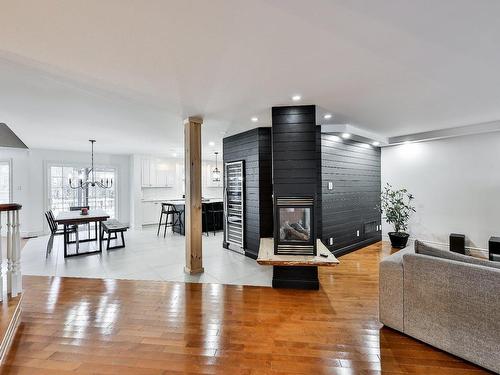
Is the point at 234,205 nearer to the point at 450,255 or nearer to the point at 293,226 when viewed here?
the point at 293,226

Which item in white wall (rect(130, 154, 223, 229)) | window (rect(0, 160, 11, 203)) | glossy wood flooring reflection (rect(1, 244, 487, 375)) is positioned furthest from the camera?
white wall (rect(130, 154, 223, 229))

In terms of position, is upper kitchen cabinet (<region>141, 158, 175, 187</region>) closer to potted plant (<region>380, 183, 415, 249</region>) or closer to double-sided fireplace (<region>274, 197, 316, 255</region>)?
double-sided fireplace (<region>274, 197, 316, 255</region>)

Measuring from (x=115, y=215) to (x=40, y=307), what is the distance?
602 cm

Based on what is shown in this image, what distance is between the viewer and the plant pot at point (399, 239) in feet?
17.8

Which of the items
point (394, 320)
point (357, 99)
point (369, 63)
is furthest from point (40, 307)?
point (357, 99)

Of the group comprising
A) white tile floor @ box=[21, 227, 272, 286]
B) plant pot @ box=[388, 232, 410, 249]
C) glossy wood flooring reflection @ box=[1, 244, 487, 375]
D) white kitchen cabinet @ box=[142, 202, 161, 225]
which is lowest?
glossy wood flooring reflection @ box=[1, 244, 487, 375]

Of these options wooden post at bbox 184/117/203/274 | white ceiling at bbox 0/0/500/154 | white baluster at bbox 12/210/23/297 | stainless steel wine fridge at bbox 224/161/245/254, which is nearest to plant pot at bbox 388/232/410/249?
white ceiling at bbox 0/0/500/154

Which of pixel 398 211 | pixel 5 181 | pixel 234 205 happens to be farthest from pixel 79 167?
pixel 398 211

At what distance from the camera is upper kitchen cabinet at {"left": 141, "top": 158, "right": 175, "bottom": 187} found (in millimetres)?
8438

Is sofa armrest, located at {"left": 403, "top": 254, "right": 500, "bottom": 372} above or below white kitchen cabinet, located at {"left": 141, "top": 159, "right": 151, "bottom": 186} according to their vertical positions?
below

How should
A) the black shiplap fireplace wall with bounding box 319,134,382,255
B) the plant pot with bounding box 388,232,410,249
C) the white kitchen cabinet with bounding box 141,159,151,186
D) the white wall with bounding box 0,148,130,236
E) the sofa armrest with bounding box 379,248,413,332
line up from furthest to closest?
the white kitchen cabinet with bounding box 141,159,151,186, the white wall with bounding box 0,148,130,236, the plant pot with bounding box 388,232,410,249, the black shiplap fireplace wall with bounding box 319,134,382,255, the sofa armrest with bounding box 379,248,413,332

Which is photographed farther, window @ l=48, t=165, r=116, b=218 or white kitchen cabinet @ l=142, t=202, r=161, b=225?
white kitchen cabinet @ l=142, t=202, r=161, b=225

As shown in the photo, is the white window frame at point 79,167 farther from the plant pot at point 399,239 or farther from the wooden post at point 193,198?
the plant pot at point 399,239

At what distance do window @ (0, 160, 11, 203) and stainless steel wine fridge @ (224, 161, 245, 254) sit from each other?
5935 mm
